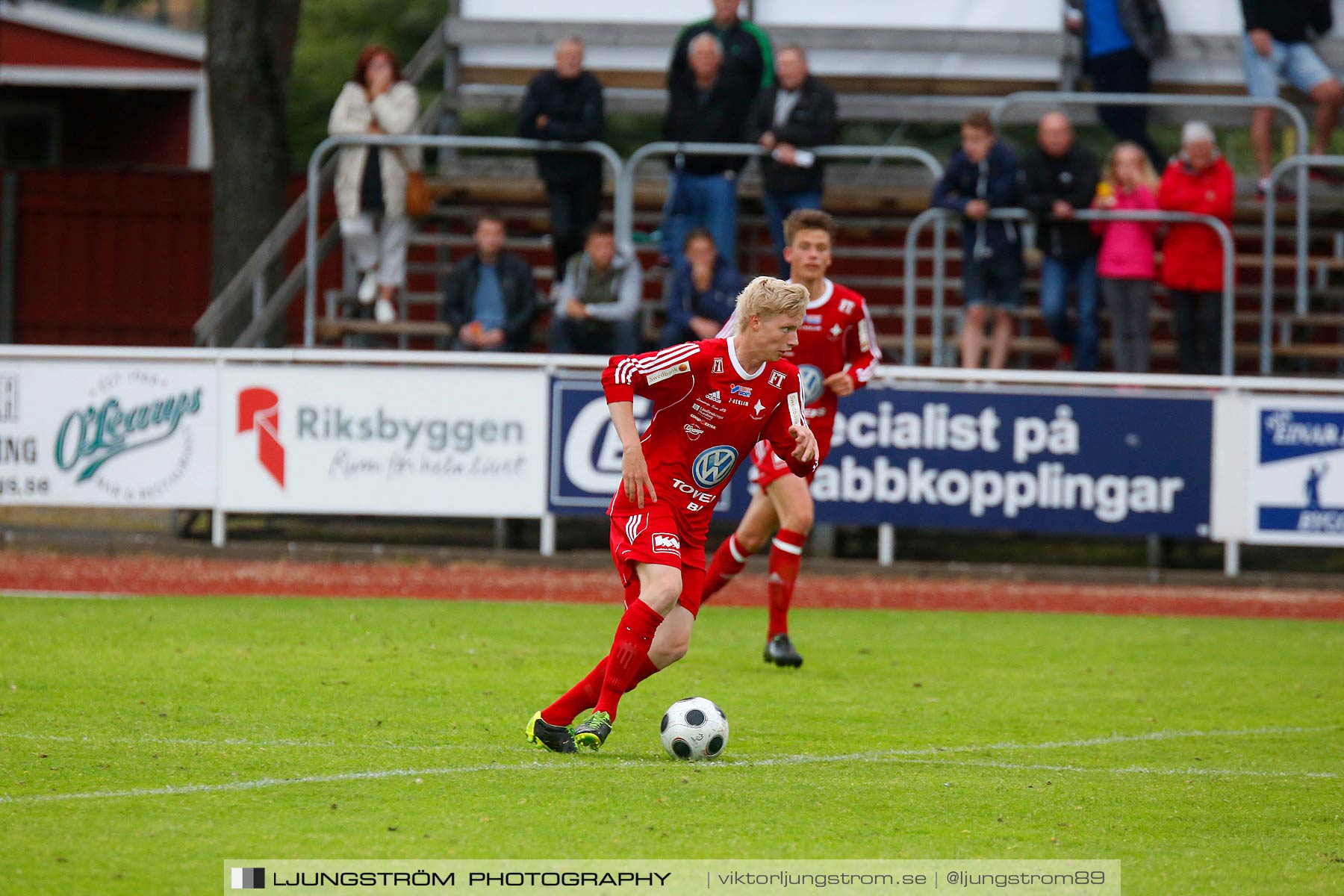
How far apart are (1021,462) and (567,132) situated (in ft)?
15.9

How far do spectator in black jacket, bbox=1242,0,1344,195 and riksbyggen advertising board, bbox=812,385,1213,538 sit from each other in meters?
4.29

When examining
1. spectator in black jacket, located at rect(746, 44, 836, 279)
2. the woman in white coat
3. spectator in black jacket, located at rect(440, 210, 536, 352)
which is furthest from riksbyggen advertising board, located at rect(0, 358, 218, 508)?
spectator in black jacket, located at rect(746, 44, 836, 279)

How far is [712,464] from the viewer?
282 inches

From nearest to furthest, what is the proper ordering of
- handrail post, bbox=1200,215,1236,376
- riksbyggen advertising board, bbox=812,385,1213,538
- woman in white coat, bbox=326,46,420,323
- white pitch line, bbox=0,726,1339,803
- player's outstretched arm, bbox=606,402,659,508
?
white pitch line, bbox=0,726,1339,803
player's outstretched arm, bbox=606,402,659,508
riksbyggen advertising board, bbox=812,385,1213,538
handrail post, bbox=1200,215,1236,376
woman in white coat, bbox=326,46,420,323

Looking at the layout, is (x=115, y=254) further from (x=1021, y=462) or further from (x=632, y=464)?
(x=632, y=464)

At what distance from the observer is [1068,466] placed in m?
14.4

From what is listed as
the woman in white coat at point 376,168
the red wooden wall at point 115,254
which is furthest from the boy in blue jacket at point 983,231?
the red wooden wall at point 115,254

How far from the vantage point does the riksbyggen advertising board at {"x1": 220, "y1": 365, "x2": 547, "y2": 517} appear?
14.4 metres

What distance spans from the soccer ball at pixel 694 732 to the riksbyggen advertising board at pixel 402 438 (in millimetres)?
7560

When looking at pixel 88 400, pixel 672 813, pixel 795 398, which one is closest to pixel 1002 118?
pixel 88 400

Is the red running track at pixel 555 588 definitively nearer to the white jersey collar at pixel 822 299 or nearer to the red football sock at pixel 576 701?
the white jersey collar at pixel 822 299

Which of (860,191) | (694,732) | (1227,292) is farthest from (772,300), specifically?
(860,191)

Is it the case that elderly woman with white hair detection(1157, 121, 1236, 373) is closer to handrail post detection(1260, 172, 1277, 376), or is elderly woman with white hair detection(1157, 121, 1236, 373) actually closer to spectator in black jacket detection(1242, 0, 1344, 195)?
handrail post detection(1260, 172, 1277, 376)

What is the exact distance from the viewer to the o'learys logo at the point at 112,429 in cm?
1455
